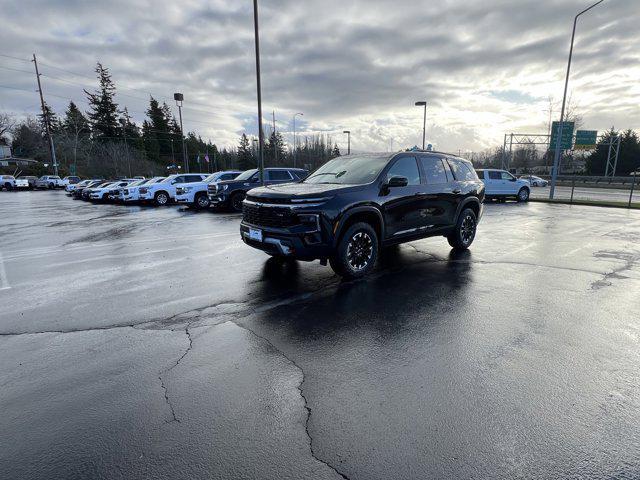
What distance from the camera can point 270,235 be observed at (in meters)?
5.68

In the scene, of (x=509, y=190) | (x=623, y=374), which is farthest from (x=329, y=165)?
(x=509, y=190)

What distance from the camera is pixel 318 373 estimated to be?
3.28 m

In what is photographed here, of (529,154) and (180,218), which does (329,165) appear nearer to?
(180,218)

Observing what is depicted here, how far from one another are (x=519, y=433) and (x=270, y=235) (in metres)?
4.07

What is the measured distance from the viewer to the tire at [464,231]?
7996mm

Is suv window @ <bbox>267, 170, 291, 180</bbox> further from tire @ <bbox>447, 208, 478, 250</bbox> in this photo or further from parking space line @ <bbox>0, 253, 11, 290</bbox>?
parking space line @ <bbox>0, 253, 11, 290</bbox>

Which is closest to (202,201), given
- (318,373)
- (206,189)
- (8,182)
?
(206,189)

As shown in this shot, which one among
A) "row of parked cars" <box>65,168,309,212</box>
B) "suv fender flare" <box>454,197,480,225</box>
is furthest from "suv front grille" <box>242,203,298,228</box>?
"row of parked cars" <box>65,168,309,212</box>

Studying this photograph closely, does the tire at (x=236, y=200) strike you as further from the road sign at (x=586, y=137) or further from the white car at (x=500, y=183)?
the road sign at (x=586, y=137)

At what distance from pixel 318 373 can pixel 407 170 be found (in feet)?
15.1

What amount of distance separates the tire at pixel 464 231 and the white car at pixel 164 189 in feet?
52.9

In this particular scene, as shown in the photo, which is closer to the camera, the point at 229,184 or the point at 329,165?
the point at 329,165

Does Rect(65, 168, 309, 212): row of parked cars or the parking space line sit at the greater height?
Rect(65, 168, 309, 212): row of parked cars

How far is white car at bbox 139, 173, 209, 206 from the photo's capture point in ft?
67.1
